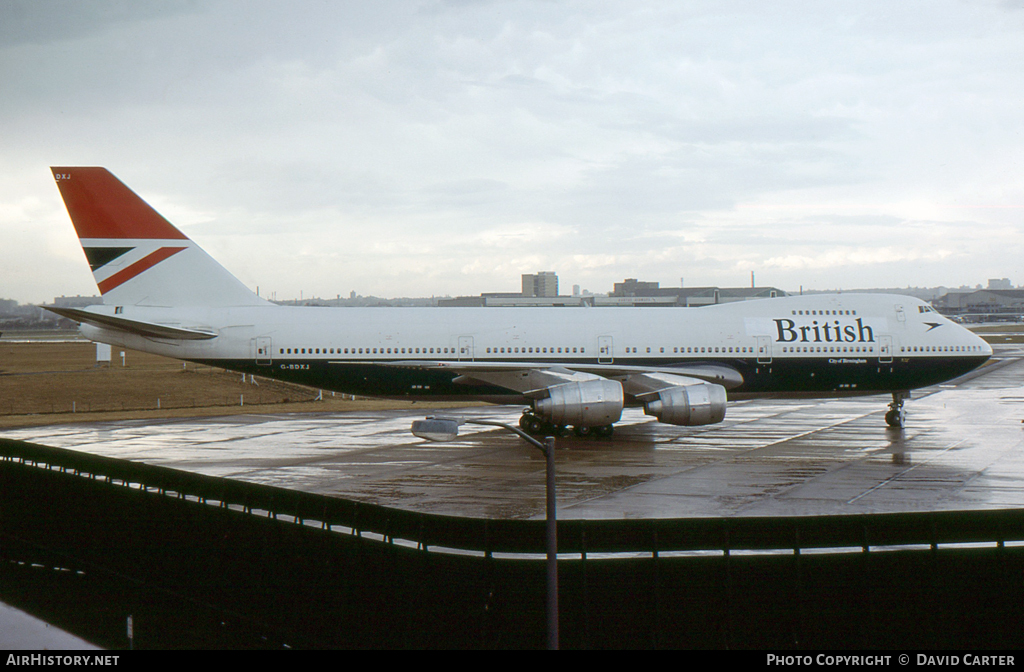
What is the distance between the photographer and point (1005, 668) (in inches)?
432

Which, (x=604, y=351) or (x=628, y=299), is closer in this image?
(x=604, y=351)

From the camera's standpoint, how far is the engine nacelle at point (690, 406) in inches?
1070

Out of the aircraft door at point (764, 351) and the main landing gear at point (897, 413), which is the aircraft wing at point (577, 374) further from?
the main landing gear at point (897, 413)

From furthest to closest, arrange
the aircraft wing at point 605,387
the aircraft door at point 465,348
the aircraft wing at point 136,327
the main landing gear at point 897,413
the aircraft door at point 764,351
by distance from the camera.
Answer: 1. the main landing gear at point 897,413
2. the aircraft door at point 764,351
3. the aircraft door at point 465,348
4. the aircraft wing at point 136,327
5. the aircraft wing at point 605,387

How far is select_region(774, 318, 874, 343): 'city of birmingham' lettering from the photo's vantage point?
105 ft

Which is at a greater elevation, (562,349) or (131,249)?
(131,249)

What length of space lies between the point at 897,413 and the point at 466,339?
18762 millimetres

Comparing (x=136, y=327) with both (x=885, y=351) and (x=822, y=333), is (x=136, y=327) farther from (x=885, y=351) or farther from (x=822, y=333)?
(x=885, y=351)

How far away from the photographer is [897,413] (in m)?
33.6

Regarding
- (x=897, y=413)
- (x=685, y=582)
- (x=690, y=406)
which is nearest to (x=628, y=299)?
(x=897, y=413)

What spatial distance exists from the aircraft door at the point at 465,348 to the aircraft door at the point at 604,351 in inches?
202

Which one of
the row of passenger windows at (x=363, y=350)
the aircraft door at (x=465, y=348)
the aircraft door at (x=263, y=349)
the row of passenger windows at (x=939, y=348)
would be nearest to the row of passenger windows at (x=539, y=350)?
the aircraft door at (x=465, y=348)

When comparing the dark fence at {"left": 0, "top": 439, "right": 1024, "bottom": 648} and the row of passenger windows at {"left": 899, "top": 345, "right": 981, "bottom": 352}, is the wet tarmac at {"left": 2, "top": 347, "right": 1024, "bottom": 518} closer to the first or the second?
the row of passenger windows at {"left": 899, "top": 345, "right": 981, "bottom": 352}

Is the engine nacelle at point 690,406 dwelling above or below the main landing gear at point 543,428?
above
